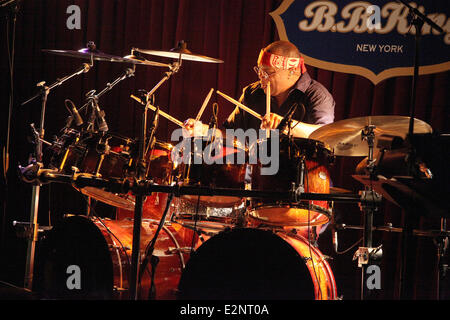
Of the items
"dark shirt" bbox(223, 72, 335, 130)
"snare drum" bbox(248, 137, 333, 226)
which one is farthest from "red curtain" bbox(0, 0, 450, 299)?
"snare drum" bbox(248, 137, 333, 226)

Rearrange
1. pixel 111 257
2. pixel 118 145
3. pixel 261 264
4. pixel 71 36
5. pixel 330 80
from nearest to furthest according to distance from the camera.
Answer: pixel 261 264
pixel 111 257
pixel 118 145
pixel 330 80
pixel 71 36

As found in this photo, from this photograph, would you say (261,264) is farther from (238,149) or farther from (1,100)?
(1,100)

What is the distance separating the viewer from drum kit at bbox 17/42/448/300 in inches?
98.4

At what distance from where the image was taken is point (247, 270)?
8.25 ft

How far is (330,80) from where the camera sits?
455 centimetres

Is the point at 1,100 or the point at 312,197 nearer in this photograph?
the point at 312,197

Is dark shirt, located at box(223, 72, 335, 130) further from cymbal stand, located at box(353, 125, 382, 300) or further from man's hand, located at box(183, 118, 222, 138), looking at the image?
cymbal stand, located at box(353, 125, 382, 300)

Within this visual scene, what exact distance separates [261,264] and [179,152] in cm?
83

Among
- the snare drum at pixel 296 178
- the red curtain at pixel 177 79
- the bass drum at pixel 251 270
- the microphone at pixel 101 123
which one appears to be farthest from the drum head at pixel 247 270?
the red curtain at pixel 177 79

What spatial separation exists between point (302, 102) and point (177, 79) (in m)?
1.58

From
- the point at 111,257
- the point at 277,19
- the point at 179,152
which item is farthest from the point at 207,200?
the point at 277,19

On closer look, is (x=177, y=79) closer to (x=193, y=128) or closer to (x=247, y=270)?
(x=193, y=128)

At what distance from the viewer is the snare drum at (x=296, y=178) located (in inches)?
104
